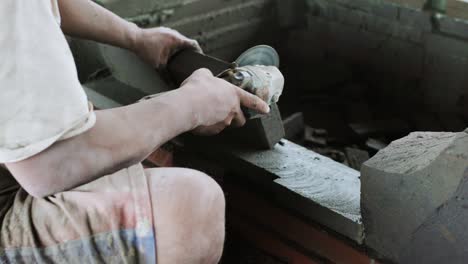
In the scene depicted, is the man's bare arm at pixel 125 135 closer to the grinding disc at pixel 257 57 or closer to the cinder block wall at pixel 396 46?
the grinding disc at pixel 257 57

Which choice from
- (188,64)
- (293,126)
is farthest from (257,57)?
(293,126)

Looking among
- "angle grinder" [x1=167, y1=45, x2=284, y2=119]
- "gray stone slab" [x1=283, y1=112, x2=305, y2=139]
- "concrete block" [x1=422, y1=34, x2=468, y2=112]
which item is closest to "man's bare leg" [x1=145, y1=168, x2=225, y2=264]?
"angle grinder" [x1=167, y1=45, x2=284, y2=119]

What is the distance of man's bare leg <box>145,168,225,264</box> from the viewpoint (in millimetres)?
1653

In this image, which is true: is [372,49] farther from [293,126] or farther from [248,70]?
[248,70]

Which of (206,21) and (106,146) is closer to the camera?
(106,146)

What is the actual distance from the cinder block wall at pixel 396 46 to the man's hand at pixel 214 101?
5.68 ft

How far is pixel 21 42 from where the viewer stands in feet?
4.25

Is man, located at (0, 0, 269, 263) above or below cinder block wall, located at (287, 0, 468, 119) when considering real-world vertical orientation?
above

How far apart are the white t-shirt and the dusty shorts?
35 centimetres

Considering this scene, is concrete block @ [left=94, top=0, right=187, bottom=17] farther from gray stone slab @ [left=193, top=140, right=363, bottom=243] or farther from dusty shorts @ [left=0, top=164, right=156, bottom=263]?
dusty shorts @ [left=0, top=164, right=156, bottom=263]

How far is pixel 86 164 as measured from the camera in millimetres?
1447

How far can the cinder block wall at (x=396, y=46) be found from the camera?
321 centimetres

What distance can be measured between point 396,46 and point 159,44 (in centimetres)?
173

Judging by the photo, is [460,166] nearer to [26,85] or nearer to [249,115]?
[249,115]
